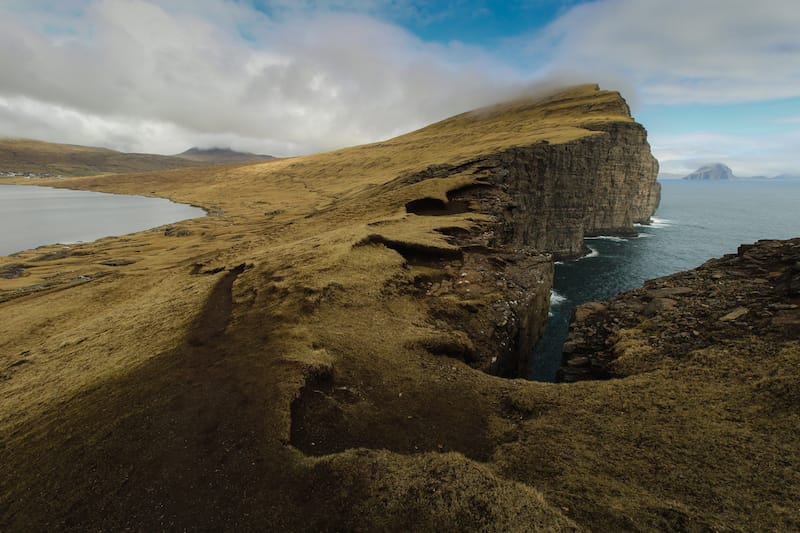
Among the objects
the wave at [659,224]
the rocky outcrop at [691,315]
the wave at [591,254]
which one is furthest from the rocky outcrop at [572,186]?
the rocky outcrop at [691,315]

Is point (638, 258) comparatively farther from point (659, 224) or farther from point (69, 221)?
point (69, 221)

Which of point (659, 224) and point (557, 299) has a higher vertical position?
point (659, 224)

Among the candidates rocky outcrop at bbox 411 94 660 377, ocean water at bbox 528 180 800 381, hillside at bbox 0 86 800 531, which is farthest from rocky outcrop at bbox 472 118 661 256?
hillside at bbox 0 86 800 531

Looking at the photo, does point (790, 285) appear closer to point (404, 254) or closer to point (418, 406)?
point (418, 406)

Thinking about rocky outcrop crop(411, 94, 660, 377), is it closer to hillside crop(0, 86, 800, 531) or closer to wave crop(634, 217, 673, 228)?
hillside crop(0, 86, 800, 531)

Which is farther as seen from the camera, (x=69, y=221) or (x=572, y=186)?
(x=69, y=221)

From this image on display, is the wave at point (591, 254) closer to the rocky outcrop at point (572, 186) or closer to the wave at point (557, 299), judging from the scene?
the rocky outcrop at point (572, 186)

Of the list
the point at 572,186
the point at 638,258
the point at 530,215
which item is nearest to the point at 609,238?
the point at 638,258
